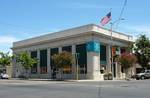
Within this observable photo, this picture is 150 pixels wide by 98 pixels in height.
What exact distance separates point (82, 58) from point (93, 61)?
10.3 ft

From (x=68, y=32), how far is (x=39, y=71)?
1390cm

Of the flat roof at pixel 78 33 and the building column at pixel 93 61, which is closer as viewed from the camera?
the building column at pixel 93 61

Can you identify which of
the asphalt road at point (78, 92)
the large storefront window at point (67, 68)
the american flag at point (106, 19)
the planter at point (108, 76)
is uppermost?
the american flag at point (106, 19)

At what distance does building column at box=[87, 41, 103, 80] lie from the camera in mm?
63162

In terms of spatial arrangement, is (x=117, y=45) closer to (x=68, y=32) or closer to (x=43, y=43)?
(x=68, y=32)

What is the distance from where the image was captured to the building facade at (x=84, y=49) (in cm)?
6391

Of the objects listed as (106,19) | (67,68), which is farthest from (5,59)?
(106,19)

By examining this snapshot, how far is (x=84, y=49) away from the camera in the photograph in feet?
213

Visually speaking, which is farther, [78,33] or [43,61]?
[43,61]

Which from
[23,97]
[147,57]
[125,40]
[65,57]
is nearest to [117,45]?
[125,40]

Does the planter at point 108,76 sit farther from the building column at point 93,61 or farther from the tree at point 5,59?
the tree at point 5,59

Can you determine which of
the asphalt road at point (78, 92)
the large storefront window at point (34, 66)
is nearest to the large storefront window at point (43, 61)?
the large storefront window at point (34, 66)

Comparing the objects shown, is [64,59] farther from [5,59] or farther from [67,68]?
[5,59]

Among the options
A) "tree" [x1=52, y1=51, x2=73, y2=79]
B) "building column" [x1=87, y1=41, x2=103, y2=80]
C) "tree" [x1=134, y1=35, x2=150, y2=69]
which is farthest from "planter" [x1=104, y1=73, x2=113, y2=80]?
"tree" [x1=134, y1=35, x2=150, y2=69]
